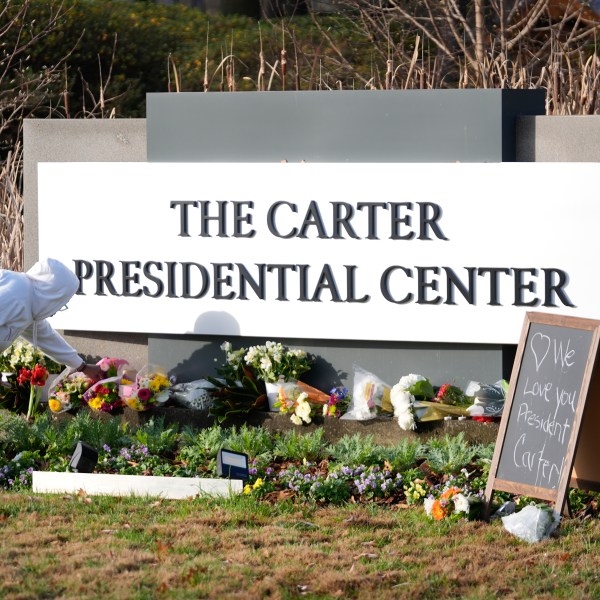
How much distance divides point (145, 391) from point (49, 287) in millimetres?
936

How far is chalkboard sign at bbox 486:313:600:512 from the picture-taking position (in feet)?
20.7

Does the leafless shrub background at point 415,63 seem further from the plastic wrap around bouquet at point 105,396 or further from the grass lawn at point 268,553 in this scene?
the grass lawn at point 268,553

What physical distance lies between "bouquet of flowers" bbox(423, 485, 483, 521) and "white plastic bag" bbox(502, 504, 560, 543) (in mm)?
194

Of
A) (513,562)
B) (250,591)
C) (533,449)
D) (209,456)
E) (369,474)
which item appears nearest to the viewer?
(250,591)

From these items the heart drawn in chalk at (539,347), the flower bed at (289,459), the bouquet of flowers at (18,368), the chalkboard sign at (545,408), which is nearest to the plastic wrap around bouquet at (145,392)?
the flower bed at (289,459)

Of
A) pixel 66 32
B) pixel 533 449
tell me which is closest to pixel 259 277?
pixel 533 449

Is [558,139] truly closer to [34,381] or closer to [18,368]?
[34,381]

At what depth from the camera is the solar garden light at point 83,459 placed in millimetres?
7145

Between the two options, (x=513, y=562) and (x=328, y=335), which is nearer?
(x=513, y=562)

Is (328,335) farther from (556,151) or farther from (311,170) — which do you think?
(556,151)

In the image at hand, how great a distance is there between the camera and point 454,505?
21.1ft

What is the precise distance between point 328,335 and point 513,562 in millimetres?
2806

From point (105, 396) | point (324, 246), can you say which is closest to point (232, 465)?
point (105, 396)

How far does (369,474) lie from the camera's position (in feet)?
22.6
